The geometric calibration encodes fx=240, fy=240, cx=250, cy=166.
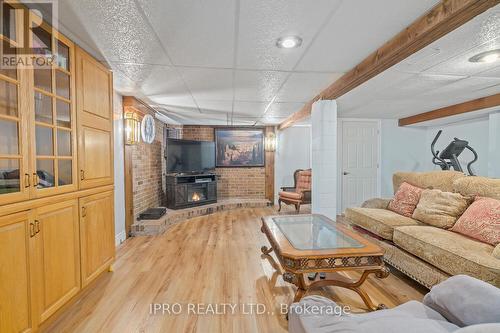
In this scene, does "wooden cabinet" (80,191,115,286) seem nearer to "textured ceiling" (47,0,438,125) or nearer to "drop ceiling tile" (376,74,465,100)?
"textured ceiling" (47,0,438,125)

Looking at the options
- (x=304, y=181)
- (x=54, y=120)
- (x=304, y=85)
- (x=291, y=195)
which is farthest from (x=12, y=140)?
(x=304, y=181)

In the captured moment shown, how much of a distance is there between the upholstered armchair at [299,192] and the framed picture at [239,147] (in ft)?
3.92

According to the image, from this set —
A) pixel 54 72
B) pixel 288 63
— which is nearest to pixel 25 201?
pixel 54 72

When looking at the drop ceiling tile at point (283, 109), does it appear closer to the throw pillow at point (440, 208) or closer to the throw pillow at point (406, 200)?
the throw pillow at point (406, 200)

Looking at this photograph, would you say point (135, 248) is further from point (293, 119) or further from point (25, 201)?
point (293, 119)

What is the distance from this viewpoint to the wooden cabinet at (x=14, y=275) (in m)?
1.31

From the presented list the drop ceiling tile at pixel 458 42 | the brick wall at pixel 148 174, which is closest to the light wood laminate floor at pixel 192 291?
the brick wall at pixel 148 174

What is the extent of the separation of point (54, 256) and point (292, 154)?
554 cm

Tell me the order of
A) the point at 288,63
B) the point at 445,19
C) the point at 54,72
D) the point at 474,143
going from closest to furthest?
1. the point at 445,19
2. the point at 54,72
3. the point at 288,63
4. the point at 474,143

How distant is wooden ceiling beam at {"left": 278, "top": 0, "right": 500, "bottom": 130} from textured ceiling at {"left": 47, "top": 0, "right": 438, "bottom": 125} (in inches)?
2.4

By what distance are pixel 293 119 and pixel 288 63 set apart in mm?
2640

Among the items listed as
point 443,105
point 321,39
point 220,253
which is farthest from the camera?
point 443,105

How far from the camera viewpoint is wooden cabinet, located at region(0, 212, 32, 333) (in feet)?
4.31

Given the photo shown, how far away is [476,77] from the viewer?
2656 mm
